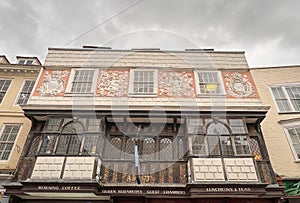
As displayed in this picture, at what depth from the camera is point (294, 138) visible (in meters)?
11.2

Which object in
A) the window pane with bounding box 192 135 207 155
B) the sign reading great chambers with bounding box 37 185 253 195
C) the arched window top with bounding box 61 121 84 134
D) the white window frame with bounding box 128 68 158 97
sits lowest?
the sign reading great chambers with bounding box 37 185 253 195

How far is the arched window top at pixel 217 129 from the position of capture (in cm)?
981

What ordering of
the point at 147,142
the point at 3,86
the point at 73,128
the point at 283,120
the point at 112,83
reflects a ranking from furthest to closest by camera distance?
the point at 3,86 < the point at 112,83 < the point at 283,120 < the point at 147,142 < the point at 73,128

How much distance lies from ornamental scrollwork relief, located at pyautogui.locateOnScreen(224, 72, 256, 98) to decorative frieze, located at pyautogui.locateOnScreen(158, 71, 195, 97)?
206 centimetres

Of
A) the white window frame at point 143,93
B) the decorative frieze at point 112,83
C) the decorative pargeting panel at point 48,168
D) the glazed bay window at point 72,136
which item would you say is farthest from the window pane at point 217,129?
the decorative pargeting panel at point 48,168

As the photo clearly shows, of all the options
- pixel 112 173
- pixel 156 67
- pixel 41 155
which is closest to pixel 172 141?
pixel 112 173

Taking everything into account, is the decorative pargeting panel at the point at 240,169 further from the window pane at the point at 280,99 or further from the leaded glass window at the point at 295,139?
the window pane at the point at 280,99

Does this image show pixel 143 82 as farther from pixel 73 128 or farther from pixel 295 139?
pixel 295 139

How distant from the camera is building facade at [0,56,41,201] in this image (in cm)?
1059

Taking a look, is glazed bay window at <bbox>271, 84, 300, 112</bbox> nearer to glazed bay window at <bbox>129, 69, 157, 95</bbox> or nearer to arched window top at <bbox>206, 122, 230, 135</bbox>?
arched window top at <bbox>206, 122, 230, 135</bbox>

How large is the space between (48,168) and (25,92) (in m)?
6.27

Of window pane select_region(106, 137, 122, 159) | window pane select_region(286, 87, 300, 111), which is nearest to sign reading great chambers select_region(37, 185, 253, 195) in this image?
A: window pane select_region(106, 137, 122, 159)

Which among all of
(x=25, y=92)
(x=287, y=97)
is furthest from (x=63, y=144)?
(x=287, y=97)

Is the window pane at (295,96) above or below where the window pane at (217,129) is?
above
